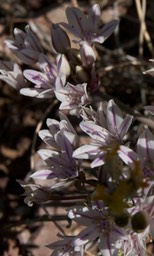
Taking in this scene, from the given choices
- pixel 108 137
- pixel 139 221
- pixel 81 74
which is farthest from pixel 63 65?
pixel 139 221

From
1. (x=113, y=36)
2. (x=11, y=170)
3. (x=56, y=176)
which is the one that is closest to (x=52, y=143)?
(x=56, y=176)

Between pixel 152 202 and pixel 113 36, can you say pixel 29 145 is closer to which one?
pixel 113 36

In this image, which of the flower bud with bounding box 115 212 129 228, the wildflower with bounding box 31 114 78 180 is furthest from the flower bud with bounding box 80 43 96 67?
the flower bud with bounding box 115 212 129 228

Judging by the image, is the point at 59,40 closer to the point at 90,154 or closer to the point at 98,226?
the point at 90,154

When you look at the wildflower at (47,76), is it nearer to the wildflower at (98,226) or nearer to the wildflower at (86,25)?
the wildflower at (86,25)

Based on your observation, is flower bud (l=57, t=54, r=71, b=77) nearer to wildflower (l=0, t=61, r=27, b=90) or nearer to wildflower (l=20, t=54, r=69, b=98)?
wildflower (l=20, t=54, r=69, b=98)

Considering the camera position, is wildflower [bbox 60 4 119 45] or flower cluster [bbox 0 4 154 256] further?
wildflower [bbox 60 4 119 45]
